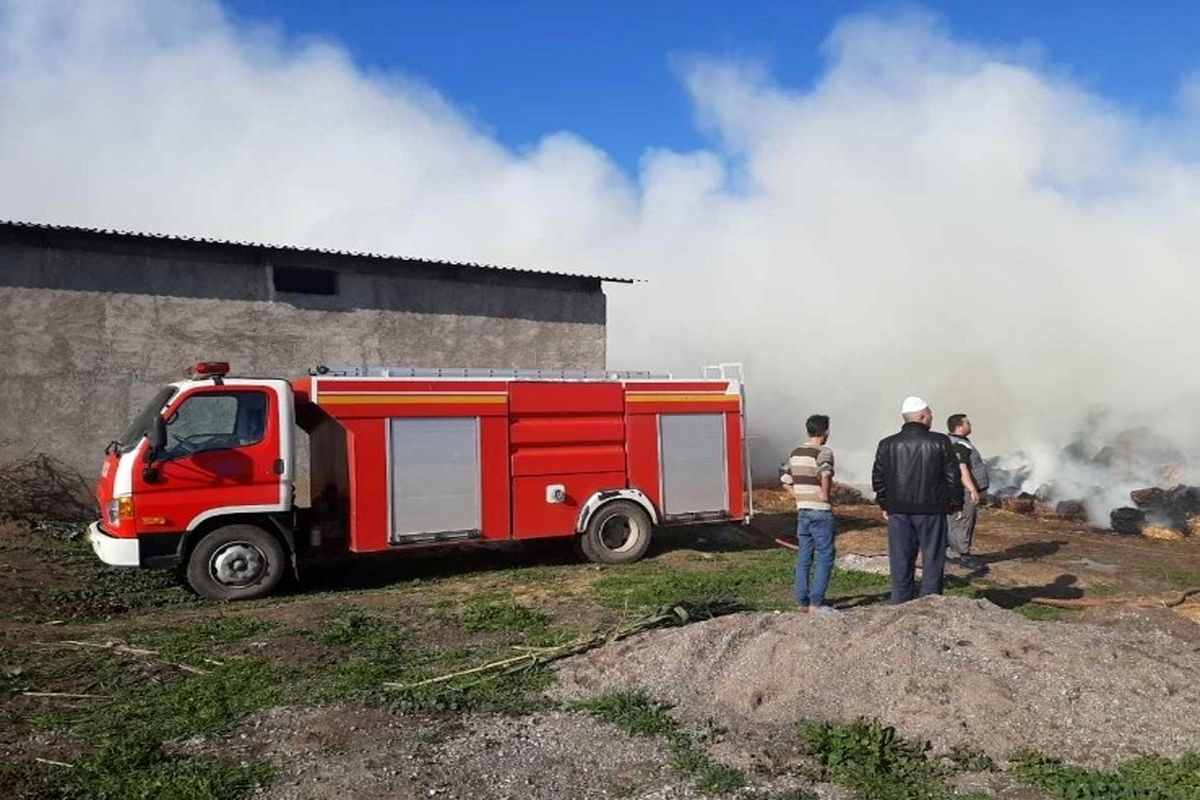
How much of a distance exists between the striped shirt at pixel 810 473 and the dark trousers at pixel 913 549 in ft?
1.91

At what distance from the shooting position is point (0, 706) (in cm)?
507

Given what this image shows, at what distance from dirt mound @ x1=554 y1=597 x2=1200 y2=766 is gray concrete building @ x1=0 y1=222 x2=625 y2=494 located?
971cm

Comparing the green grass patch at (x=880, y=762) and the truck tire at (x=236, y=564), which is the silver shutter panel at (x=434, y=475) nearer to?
the truck tire at (x=236, y=564)

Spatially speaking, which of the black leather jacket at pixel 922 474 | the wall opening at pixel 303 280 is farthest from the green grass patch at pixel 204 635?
the wall opening at pixel 303 280

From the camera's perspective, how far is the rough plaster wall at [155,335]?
1228 centimetres

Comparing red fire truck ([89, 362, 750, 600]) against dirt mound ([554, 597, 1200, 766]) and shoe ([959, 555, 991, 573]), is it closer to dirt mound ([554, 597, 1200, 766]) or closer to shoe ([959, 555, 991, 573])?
shoe ([959, 555, 991, 573])

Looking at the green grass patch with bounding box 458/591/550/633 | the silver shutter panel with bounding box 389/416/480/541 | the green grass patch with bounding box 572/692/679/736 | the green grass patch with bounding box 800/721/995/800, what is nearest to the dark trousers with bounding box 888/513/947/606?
the green grass patch with bounding box 800/721/995/800

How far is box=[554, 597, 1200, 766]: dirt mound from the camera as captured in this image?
Answer: 4516 mm

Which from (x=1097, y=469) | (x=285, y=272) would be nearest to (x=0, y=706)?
(x=285, y=272)

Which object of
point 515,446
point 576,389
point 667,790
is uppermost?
point 576,389

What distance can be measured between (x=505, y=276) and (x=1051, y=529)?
10.0 metres

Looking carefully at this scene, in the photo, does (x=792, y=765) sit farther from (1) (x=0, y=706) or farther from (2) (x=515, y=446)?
(2) (x=515, y=446)

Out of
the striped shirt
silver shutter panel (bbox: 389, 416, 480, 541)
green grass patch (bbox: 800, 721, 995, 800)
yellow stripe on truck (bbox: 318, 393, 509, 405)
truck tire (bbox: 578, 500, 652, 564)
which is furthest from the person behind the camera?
truck tire (bbox: 578, 500, 652, 564)

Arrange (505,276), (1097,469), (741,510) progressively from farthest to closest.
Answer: (1097,469)
(505,276)
(741,510)
